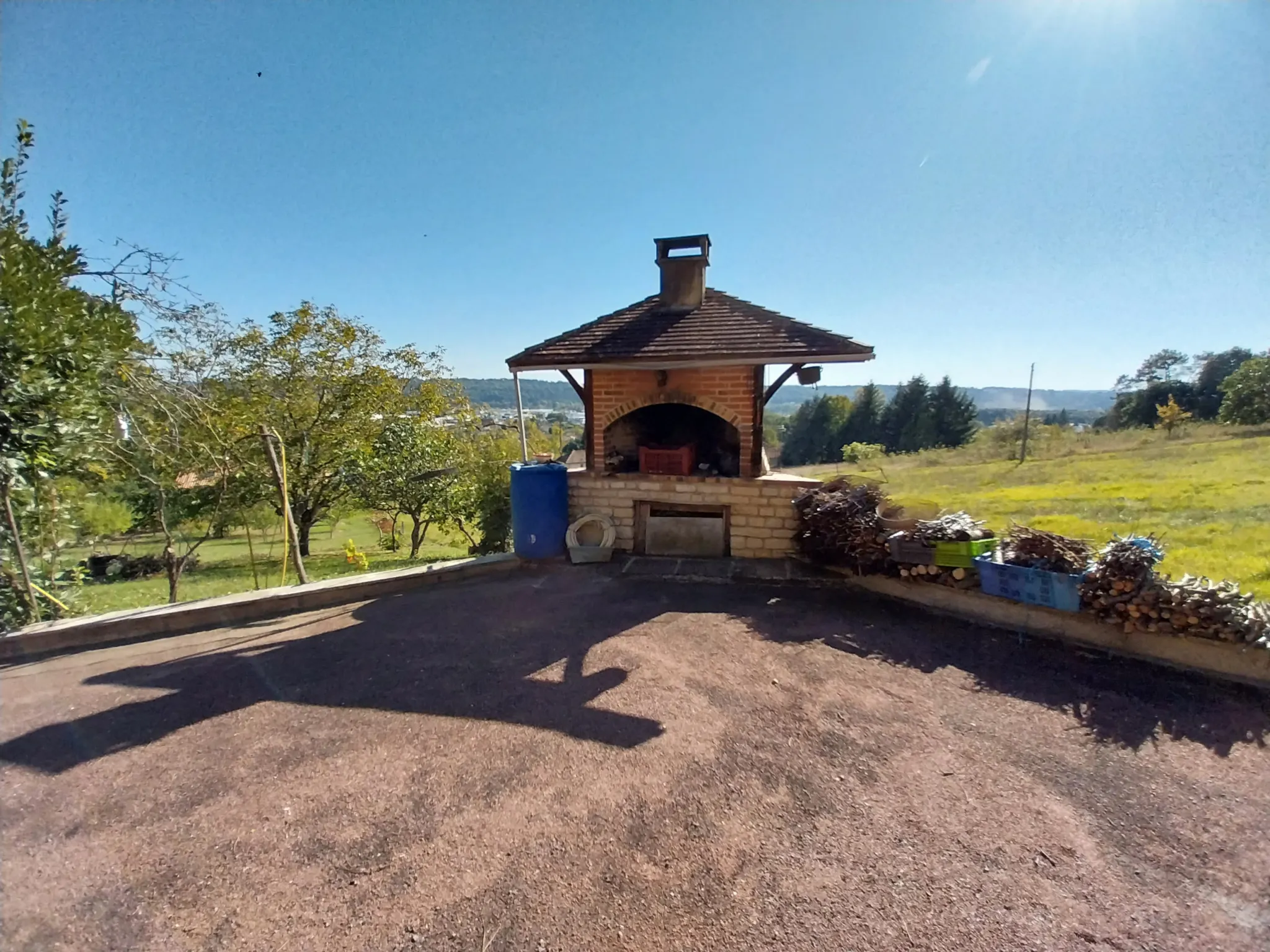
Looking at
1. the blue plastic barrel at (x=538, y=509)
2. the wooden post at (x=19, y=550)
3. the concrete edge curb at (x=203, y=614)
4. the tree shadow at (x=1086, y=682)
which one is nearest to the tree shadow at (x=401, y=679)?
the concrete edge curb at (x=203, y=614)

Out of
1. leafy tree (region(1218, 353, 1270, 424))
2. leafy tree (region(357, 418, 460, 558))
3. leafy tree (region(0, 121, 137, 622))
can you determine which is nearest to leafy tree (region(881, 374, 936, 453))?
leafy tree (region(1218, 353, 1270, 424))

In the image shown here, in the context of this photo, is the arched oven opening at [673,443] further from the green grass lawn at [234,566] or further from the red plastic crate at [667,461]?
the green grass lawn at [234,566]

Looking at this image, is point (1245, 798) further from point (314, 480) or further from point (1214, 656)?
point (314, 480)

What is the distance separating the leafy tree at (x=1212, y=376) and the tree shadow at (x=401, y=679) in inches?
1923

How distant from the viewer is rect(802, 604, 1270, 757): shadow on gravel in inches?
114

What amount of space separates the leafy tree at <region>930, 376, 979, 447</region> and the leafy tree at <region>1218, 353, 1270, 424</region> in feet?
59.8

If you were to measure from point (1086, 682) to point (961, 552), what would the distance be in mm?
1213

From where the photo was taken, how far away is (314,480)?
13.4 meters

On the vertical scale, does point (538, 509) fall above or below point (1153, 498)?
above

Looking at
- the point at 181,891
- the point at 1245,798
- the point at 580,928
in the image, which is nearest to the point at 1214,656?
the point at 1245,798

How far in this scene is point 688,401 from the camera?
6.05 m

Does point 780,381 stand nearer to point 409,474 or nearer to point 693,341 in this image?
point 693,341

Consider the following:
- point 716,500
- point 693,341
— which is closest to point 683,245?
point 693,341

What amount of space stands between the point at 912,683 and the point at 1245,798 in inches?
56.7
